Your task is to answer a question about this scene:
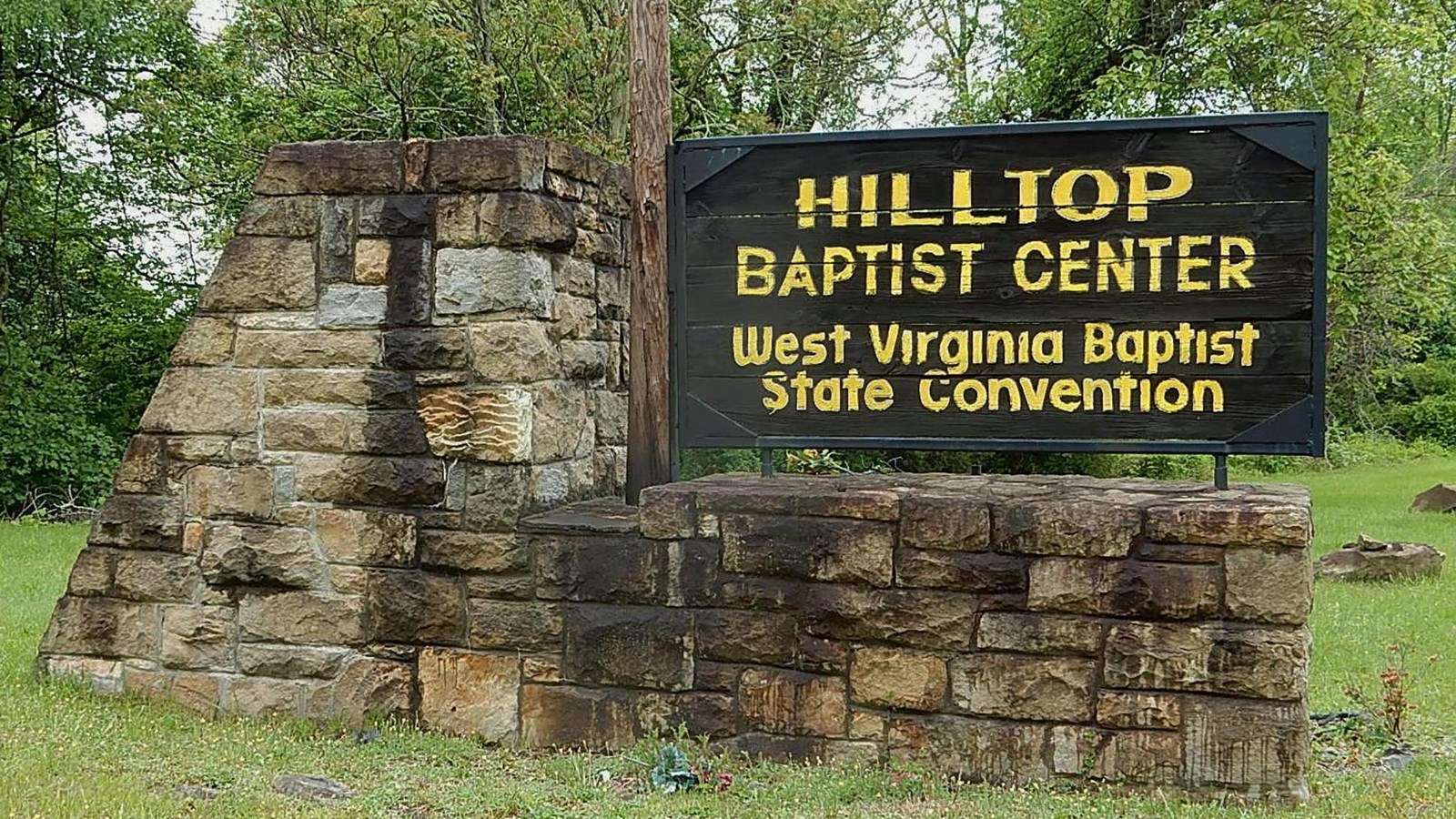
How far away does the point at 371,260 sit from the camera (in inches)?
213

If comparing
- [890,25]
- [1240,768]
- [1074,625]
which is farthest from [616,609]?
[890,25]

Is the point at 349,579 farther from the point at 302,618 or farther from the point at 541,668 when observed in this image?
the point at 541,668

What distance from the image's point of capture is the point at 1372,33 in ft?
46.1

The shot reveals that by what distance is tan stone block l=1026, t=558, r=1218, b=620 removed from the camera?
14.8 feet

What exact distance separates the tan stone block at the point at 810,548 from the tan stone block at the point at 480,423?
919mm

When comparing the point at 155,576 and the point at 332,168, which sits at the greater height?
the point at 332,168

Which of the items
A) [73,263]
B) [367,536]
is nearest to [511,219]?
[367,536]

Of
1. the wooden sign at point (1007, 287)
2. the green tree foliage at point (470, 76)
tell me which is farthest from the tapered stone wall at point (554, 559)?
the green tree foliage at point (470, 76)

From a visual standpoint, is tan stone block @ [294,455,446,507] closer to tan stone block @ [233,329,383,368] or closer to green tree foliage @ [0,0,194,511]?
tan stone block @ [233,329,383,368]

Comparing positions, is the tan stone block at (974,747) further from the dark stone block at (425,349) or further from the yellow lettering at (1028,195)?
the dark stone block at (425,349)

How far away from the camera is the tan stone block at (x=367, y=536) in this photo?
536cm

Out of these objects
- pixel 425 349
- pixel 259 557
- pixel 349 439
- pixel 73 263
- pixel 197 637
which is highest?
pixel 73 263

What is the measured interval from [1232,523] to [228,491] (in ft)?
12.8

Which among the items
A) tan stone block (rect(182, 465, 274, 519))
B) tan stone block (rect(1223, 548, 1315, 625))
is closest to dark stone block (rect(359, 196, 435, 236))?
tan stone block (rect(182, 465, 274, 519))
